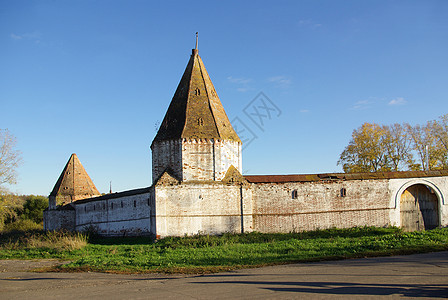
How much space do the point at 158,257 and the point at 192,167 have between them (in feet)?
24.8

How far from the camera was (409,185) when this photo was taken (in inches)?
913

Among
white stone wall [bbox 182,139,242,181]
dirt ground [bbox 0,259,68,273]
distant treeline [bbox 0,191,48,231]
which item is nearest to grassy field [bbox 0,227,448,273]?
dirt ground [bbox 0,259,68,273]

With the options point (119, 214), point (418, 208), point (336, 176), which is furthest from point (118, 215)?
point (418, 208)

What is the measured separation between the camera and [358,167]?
1720 inches

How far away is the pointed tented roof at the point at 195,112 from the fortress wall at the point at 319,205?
150 inches

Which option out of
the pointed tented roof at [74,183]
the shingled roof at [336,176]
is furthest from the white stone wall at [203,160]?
the pointed tented roof at [74,183]

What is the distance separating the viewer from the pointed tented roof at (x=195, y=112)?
22859 millimetres

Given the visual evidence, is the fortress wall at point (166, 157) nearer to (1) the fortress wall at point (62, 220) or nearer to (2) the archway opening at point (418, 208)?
(2) the archway opening at point (418, 208)

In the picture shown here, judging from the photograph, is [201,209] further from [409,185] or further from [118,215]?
[409,185]

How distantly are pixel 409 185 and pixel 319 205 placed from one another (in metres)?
5.10

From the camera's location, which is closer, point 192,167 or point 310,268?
point 310,268

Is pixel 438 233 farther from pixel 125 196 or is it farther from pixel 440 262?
pixel 125 196

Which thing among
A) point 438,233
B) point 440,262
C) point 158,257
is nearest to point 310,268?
point 440,262

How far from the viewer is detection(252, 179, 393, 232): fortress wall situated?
22516 mm
